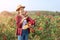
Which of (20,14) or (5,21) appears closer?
(20,14)

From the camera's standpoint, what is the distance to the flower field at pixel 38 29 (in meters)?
4.82

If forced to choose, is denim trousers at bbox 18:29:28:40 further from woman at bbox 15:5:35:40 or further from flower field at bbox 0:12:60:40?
flower field at bbox 0:12:60:40

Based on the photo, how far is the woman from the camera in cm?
439

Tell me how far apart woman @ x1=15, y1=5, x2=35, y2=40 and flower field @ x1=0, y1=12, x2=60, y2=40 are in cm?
33

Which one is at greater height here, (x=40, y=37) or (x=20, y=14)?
(x=20, y=14)

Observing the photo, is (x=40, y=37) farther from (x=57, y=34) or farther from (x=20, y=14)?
(x=20, y=14)

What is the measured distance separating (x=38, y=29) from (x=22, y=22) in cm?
59

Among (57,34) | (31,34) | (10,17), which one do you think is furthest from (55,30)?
(10,17)

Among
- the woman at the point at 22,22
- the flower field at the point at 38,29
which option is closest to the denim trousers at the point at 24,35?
A: the woman at the point at 22,22

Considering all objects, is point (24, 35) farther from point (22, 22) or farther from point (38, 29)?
point (38, 29)

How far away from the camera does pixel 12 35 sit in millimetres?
4812

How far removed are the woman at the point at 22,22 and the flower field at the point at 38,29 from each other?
1.08ft

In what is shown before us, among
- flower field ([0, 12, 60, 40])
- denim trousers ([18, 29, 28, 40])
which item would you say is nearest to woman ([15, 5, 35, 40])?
denim trousers ([18, 29, 28, 40])

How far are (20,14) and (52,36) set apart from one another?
2.44ft
